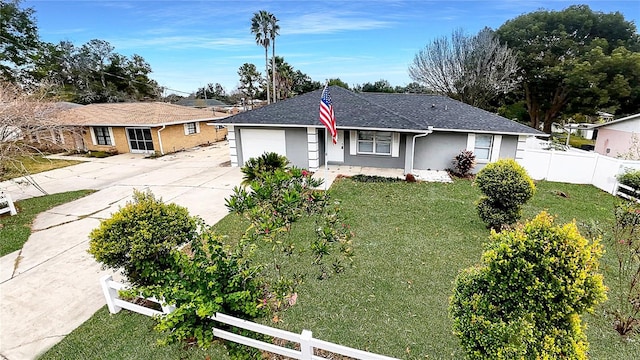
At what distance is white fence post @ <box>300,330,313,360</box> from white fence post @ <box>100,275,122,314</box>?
343 centimetres

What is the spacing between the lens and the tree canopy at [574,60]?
22.5 metres

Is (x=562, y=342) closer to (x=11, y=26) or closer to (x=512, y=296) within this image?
(x=512, y=296)

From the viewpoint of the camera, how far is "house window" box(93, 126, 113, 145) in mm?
20219

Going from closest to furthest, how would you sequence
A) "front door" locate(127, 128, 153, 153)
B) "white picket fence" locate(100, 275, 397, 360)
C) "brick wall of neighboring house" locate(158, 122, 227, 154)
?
1. "white picket fence" locate(100, 275, 397, 360)
2. "front door" locate(127, 128, 153, 153)
3. "brick wall of neighboring house" locate(158, 122, 227, 154)

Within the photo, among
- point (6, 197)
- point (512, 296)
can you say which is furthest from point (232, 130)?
point (512, 296)

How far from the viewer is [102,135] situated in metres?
20.4

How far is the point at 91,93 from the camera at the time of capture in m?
38.5

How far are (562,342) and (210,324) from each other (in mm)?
3862

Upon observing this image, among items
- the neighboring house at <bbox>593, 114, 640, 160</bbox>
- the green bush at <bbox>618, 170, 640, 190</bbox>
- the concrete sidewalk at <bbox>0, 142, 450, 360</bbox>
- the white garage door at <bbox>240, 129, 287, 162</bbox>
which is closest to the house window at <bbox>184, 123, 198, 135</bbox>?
the concrete sidewalk at <bbox>0, 142, 450, 360</bbox>

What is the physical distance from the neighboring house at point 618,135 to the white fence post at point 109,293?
24356mm

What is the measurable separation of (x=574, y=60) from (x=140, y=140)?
114 ft

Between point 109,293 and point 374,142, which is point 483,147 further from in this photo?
point 109,293

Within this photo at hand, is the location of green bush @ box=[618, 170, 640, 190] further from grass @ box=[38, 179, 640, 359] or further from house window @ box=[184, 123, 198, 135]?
house window @ box=[184, 123, 198, 135]

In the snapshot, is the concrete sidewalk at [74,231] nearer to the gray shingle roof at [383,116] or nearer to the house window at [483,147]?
the gray shingle roof at [383,116]
